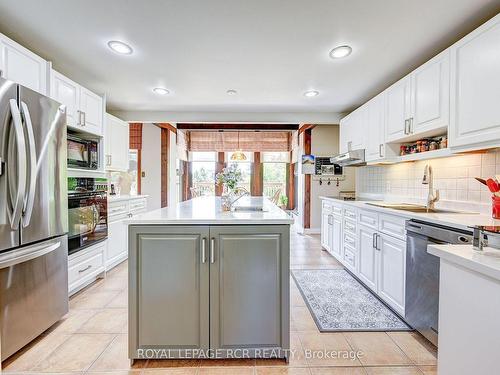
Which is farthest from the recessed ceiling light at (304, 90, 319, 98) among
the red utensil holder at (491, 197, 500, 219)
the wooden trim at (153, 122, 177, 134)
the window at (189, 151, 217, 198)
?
the window at (189, 151, 217, 198)

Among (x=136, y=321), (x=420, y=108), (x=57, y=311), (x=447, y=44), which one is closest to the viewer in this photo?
(x=136, y=321)

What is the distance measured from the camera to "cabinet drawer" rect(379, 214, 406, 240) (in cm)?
211

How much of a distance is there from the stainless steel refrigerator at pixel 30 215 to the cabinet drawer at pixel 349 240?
114 inches

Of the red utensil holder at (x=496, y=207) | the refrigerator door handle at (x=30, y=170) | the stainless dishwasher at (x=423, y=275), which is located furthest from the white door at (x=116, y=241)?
the red utensil holder at (x=496, y=207)

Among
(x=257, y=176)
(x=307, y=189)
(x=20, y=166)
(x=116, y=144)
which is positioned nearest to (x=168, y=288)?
(x=20, y=166)

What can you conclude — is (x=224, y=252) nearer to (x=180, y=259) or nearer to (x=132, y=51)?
(x=180, y=259)

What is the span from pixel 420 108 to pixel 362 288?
1.92 meters

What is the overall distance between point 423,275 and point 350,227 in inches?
51.2

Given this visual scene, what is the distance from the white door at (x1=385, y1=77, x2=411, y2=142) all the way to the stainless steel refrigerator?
310 centimetres

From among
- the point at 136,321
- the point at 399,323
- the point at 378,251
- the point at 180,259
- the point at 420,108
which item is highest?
the point at 420,108

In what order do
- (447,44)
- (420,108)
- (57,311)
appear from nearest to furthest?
(57,311)
(447,44)
(420,108)

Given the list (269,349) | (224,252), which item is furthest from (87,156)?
(269,349)

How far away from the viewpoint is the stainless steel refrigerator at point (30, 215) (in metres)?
1.55

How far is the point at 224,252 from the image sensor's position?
5.42ft
